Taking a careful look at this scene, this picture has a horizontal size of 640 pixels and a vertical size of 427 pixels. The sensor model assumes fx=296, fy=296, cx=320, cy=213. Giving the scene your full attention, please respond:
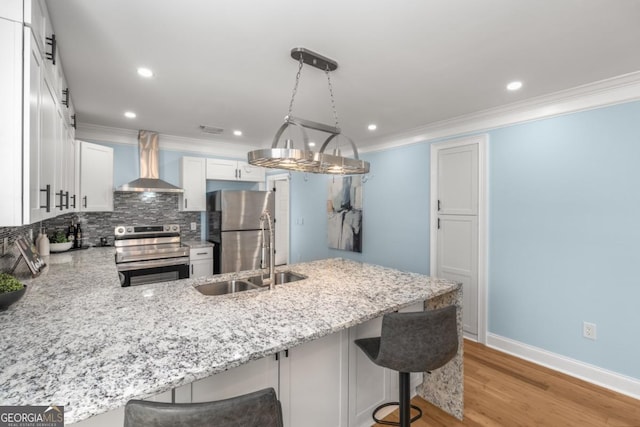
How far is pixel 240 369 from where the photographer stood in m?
1.32

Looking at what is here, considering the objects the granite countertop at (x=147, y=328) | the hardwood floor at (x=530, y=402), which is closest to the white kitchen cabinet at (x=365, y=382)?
the hardwood floor at (x=530, y=402)

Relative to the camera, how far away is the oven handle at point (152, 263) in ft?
10.8

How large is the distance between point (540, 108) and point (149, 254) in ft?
14.5

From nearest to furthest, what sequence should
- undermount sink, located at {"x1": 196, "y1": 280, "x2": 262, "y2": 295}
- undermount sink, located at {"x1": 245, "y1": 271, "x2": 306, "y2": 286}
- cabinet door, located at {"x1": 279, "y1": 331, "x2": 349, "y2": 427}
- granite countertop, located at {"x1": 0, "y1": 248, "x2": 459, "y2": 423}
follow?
granite countertop, located at {"x1": 0, "y1": 248, "x2": 459, "y2": 423}, cabinet door, located at {"x1": 279, "y1": 331, "x2": 349, "y2": 427}, undermount sink, located at {"x1": 196, "y1": 280, "x2": 262, "y2": 295}, undermount sink, located at {"x1": 245, "y1": 271, "x2": 306, "y2": 286}

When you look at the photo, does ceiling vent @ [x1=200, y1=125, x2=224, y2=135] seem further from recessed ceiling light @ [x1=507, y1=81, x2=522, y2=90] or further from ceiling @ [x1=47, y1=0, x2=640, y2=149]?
recessed ceiling light @ [x1=507, y1=81, x2=522, y2=90]

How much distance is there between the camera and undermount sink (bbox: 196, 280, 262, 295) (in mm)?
1950

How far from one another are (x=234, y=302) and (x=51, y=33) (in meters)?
1.75

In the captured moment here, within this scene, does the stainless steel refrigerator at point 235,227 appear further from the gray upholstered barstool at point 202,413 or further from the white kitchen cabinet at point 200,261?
the gray upholstered barstool at point 202,413

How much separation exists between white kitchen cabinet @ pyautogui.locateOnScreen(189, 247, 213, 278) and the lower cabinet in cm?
287

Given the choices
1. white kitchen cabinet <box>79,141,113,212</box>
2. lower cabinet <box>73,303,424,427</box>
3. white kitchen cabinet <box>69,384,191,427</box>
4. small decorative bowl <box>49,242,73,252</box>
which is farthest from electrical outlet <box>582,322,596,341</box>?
small decorative bowl <box>49,242,73,252</box>

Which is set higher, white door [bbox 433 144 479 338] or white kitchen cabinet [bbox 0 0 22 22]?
white kitchen cabinet [bbox 0 0 22 22]

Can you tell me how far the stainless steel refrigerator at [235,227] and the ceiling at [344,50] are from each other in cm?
156

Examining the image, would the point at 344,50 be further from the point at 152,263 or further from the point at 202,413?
the point at 152,263

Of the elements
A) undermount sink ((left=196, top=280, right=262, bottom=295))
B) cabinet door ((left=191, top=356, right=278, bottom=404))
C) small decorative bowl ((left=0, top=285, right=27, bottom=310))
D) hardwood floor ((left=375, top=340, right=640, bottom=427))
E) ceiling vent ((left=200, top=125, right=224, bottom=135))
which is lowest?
hardwood floor ((left=375, top=340, right=640, bottom=427))
